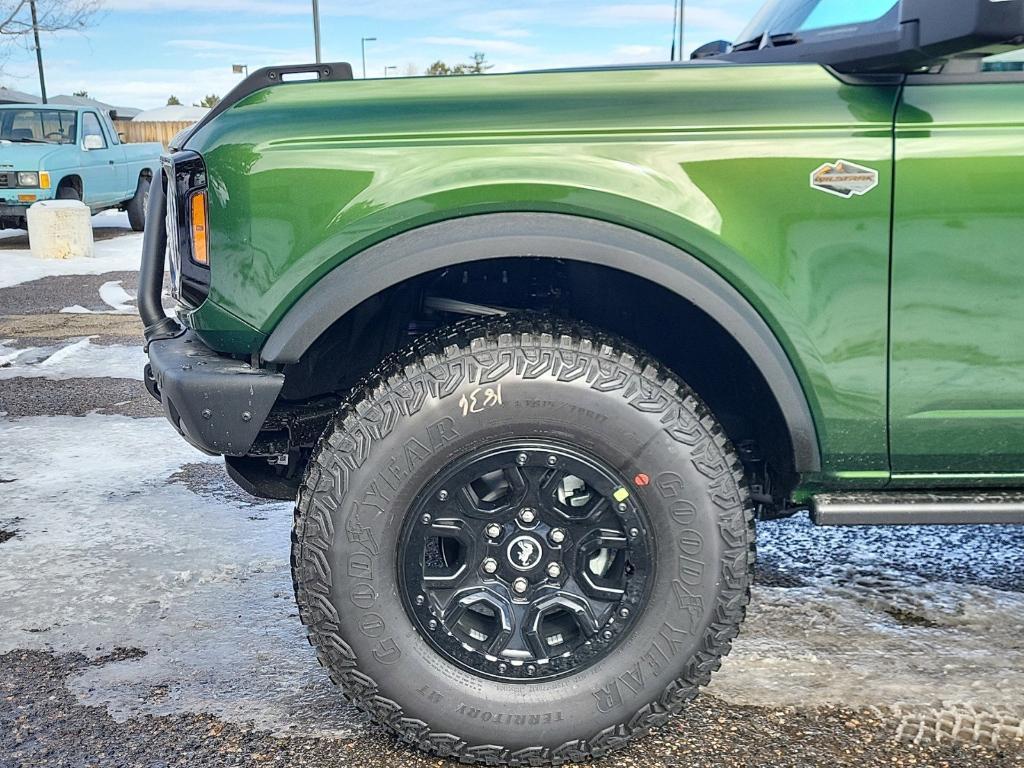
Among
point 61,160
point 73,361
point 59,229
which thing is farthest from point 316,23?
point 73,361

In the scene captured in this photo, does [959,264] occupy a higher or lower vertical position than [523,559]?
higher

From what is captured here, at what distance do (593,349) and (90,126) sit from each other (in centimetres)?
1449

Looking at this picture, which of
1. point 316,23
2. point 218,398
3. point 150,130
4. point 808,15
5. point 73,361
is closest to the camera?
point 218,398

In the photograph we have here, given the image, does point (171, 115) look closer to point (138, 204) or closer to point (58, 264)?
point (138, 204)

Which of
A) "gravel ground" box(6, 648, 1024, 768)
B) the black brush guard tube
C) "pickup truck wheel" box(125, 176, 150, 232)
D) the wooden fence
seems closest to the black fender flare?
the black brush guard tube

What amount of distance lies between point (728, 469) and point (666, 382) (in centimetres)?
24

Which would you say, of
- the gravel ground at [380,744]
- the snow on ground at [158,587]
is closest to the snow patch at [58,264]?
the snow on ground at [158,587]

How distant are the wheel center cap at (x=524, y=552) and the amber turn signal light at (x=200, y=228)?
95cm

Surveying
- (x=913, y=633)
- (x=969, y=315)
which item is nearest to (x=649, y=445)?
(x=969, y=315)

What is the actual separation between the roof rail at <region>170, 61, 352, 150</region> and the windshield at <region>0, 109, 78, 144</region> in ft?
43.0

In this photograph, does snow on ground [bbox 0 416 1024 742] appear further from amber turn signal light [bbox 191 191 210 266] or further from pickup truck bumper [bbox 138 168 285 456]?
amber turn signal light [bbox 191 191 210 266]

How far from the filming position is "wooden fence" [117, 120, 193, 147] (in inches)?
1399

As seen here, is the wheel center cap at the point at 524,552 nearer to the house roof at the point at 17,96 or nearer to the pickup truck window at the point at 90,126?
the pickup truck window at the point at 90,126

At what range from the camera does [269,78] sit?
242 cm
